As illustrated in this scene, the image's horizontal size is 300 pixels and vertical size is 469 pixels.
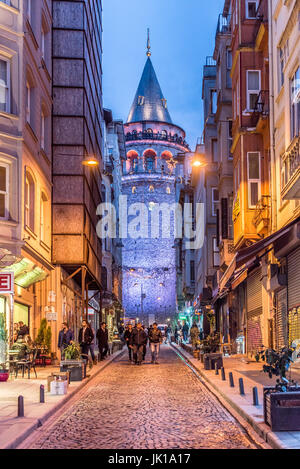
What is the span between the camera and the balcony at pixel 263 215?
24.1 meters

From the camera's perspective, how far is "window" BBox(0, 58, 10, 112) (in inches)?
886

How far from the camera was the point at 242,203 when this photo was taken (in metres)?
26.1

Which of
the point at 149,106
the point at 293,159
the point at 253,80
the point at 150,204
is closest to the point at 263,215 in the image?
the point at 253,80

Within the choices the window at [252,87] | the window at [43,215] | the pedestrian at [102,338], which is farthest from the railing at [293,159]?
the pedestrian at [102,338]

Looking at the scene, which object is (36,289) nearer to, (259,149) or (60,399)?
(259,149)

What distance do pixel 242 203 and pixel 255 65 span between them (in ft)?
18.0

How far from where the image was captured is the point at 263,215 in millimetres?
24297

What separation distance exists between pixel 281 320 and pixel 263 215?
3.59 m

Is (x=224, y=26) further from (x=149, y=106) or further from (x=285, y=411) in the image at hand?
(x=149, y=106)

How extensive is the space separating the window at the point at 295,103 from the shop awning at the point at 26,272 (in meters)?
9.26

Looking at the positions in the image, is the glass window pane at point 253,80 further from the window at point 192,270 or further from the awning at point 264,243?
the window at point 192,270

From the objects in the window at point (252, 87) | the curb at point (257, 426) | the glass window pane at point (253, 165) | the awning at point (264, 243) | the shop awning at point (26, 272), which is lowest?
the curb at point (257, 426)

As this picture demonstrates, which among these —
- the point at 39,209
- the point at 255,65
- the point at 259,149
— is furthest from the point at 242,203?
the point at 39,209

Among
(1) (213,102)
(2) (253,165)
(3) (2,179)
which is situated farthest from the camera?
(1) (213,102)
